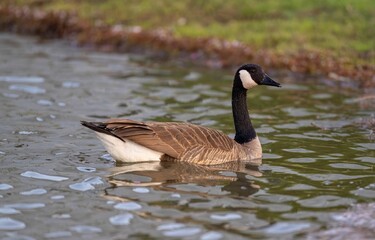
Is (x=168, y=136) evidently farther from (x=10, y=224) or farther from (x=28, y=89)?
(x=28, y=89)

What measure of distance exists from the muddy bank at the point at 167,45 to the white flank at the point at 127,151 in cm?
845

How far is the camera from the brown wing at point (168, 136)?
11492 mm

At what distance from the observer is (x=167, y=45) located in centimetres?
2234

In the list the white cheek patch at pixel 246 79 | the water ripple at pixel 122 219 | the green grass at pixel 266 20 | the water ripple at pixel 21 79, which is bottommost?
the water ripple at pixel 122 219

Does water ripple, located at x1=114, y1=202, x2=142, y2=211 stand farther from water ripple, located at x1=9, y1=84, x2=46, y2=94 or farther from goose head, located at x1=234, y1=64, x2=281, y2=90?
water ripple, located at x1=9, y1=84, x2=46, y2=94

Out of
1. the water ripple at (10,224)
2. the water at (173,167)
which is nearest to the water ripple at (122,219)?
the water at (173,167)

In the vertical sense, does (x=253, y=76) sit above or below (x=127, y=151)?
above

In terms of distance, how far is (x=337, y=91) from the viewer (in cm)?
1814

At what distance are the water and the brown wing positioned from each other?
1.00 feet

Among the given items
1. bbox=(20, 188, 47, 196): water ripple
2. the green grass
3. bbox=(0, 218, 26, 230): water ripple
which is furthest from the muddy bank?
bbox=(0, 218, 26, 230): water ripple

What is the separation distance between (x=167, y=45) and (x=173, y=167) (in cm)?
1114

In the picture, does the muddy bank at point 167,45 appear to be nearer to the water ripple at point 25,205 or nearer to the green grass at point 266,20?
the green grass at point 266,20

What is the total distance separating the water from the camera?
9.02m

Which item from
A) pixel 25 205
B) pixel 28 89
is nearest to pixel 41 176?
pixel 25 205
